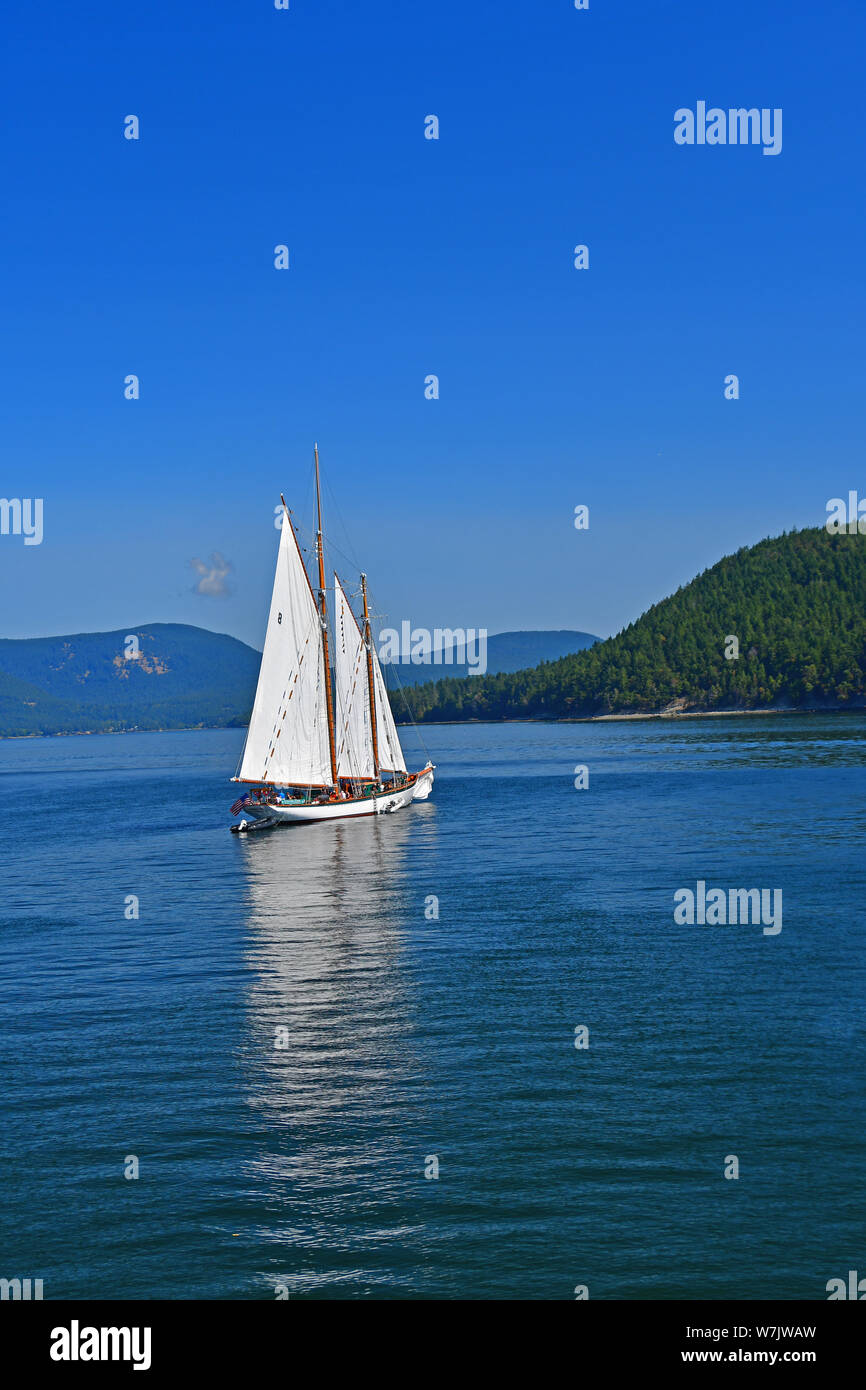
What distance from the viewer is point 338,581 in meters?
104

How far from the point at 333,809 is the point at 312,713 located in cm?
879

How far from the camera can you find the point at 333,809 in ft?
330

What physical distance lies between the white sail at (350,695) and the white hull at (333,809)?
4.01m

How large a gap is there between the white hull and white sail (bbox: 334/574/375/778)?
401 cm

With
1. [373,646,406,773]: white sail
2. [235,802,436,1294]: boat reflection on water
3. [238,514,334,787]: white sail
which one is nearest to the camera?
[235,802,436,1294]: boat reflection on water

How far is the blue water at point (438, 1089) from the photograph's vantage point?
20328 millimetres

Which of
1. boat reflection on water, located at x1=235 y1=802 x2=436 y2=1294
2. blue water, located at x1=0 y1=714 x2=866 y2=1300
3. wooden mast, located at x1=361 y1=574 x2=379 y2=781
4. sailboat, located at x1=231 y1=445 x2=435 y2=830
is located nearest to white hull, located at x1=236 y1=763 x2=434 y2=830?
sailboat, located at x1=231 y1=445 x2=435 y2=830

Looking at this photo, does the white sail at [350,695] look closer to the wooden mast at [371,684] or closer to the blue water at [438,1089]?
the wooden mast at [371,684]

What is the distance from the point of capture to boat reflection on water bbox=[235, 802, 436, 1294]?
21.4 metres

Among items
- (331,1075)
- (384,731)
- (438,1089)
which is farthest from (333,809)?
(438,1089)

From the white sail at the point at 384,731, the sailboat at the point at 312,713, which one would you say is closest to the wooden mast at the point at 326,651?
the sailboat at the point at 312,713

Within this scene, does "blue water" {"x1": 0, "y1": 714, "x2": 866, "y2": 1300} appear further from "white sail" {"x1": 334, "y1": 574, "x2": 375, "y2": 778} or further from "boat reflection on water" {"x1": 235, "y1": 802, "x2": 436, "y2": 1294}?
"white sail" {"x1": 334, "y1": 574, "x2": 375, "y2": 778}
